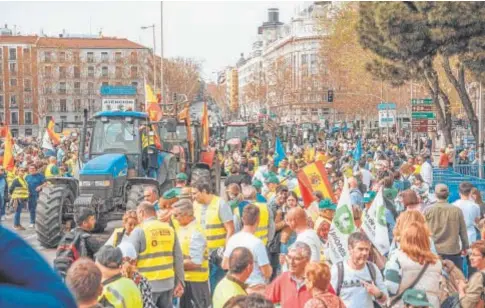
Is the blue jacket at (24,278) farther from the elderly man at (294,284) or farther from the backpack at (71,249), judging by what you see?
the backpack at (71,249)

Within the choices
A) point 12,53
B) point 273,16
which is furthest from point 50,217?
point 273,16

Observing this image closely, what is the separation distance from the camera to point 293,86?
299 feet

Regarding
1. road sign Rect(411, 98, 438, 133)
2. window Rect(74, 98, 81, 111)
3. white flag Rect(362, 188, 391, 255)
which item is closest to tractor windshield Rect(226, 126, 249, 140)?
road sign Rect(411, 98, 438, 133)

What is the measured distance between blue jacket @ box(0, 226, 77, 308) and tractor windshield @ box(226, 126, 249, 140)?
44919 millimetres

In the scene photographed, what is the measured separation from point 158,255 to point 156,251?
0.17 feet

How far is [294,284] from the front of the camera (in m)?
5.93

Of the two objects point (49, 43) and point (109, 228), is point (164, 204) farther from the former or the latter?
point (49, 43)

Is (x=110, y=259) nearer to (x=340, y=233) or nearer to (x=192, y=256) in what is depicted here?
(x=340, y=233)

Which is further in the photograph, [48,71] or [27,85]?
[27,85]

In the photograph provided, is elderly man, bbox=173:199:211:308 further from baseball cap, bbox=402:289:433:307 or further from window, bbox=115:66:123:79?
window, bbox=115:66:123:79

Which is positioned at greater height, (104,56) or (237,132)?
(104,56)

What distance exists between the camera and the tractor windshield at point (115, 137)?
1714 cm

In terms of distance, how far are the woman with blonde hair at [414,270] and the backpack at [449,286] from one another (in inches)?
7.1

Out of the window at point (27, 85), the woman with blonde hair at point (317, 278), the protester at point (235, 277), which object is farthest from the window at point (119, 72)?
the woman with blonde hair at point (317, 278)
